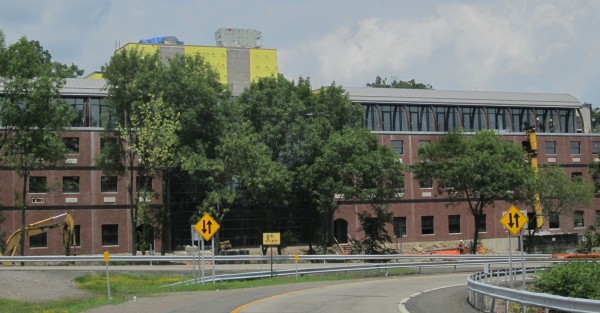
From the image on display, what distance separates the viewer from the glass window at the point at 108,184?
198 feet

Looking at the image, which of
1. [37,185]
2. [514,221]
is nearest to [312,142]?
[37,185]

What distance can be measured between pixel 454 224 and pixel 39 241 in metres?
36.7

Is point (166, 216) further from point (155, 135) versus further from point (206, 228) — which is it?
point (206, 228)

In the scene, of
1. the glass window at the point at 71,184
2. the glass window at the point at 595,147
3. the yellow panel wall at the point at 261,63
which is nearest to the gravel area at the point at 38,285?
the glass window at the point at 71,184

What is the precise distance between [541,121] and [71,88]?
4559 cm

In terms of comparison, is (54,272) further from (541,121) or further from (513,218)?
(541,121)

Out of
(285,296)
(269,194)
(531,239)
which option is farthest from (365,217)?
(285,296)

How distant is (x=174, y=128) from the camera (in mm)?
53219

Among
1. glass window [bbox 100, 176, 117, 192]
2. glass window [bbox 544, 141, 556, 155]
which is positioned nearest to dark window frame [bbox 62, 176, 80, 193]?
glass window [bbox 100, 176, 117, 192]

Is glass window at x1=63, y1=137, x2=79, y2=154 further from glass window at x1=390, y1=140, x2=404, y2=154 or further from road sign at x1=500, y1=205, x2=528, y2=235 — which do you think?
road sign at x1=500, y1=205, x2=528, y2=235

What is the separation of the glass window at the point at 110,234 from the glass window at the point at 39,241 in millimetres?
4297

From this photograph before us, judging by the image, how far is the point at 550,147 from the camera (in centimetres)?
A: 7569

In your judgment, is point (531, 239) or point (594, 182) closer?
point (531, 239)

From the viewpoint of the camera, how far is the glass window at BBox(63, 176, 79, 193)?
59125 mm
